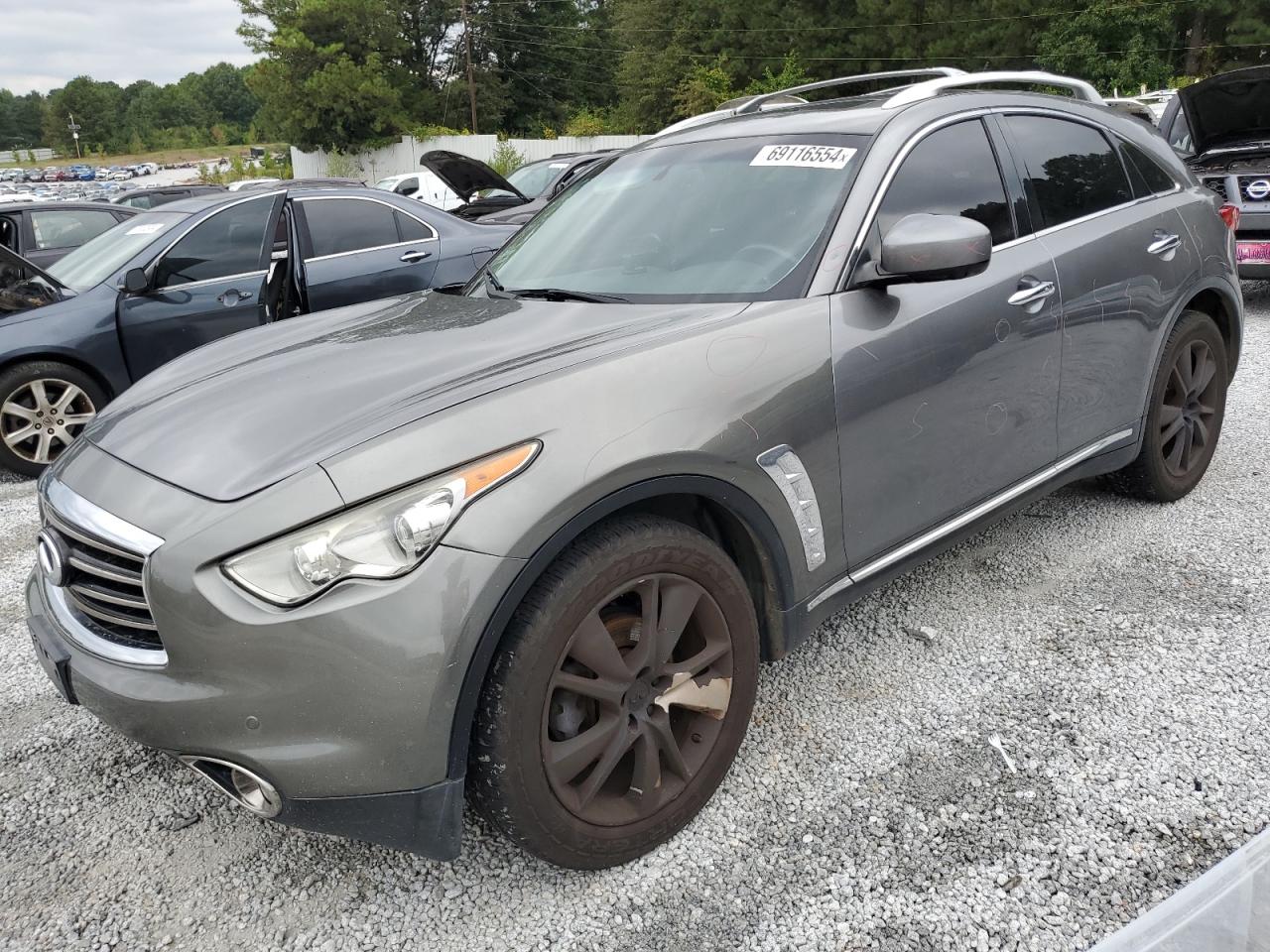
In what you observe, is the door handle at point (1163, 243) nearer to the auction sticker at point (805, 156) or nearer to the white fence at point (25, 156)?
the auction sticker at point (805, 156)

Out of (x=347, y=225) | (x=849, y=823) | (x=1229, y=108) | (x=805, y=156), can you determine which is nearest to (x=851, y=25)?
(x=1229, y=108)

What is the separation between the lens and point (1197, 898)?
170 cm

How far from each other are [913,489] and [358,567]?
155cm

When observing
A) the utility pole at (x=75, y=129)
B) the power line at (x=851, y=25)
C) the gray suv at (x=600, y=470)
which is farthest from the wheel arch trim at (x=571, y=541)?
the utility pole at (x=75, y=129)

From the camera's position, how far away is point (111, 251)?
6098mm

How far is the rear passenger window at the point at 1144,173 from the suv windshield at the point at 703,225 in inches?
59.2

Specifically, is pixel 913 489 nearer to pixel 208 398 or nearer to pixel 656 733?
pixel 656 733

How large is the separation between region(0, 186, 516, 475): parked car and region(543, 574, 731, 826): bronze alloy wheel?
3520 mm

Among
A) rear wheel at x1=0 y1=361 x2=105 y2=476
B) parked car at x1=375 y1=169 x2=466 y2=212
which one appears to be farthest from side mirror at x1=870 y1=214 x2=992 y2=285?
parked car at x1=375 y1=169 x2=466 y2=212

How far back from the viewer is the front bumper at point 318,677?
168 cm

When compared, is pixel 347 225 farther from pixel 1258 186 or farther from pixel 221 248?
pixel 1258 186

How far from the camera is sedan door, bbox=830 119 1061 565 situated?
7.98 feet

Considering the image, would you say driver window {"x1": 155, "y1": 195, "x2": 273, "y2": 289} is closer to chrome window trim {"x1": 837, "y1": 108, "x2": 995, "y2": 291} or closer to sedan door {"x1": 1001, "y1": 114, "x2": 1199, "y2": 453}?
chrome window trim {"x1": 837, "y1": 108, "x2": 995, "y2": 291}

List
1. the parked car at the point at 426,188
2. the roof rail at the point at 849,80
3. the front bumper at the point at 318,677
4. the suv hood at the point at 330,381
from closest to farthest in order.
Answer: the front bumper at the point at 318,677
the suv hood at the point at 330,381
the roof rail at the point at 849,80
the parked car at the point at 426,188
